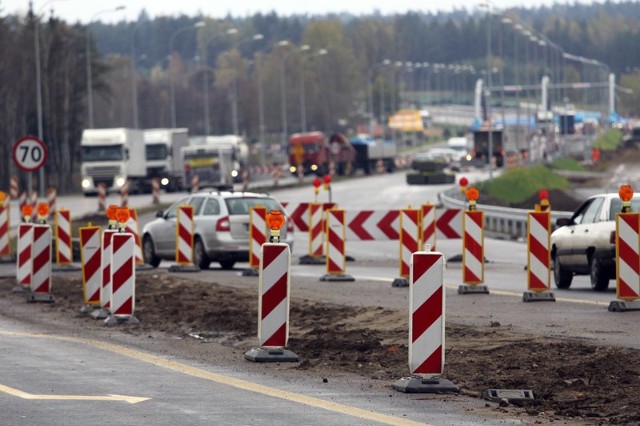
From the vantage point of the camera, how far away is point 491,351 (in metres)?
14.5

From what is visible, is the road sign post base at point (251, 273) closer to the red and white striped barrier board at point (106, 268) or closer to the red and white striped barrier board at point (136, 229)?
the red and white striped barrier board at point (136, 229)

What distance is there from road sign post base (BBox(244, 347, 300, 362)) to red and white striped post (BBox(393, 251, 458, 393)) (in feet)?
6.45

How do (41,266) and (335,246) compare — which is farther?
(335,246)

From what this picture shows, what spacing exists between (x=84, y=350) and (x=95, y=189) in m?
57.1

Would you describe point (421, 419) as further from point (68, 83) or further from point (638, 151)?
point (638, 151)

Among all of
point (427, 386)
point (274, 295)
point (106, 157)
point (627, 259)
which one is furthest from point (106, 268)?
point (106, 157)

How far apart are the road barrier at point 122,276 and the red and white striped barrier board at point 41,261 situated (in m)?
3.62

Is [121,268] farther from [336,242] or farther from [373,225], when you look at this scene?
[373,225]

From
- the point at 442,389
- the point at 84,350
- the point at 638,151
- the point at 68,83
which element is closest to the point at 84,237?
the point at 84,350

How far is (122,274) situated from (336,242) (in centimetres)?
714

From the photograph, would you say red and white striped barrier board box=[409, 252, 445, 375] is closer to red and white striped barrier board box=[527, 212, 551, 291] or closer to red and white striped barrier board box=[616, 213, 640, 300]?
red and white striped barrier board box=[616, 213, 640, 300]

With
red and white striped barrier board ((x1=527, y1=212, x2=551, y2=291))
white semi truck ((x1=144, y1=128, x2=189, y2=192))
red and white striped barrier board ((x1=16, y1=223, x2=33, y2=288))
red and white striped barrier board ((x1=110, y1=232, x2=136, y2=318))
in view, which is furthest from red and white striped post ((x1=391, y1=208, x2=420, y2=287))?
white semi truck ((x1=144, y1=128, x2=189, y2=192))

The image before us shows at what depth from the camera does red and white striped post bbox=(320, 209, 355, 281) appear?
24781 millimetres

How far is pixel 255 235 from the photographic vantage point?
2586cm
